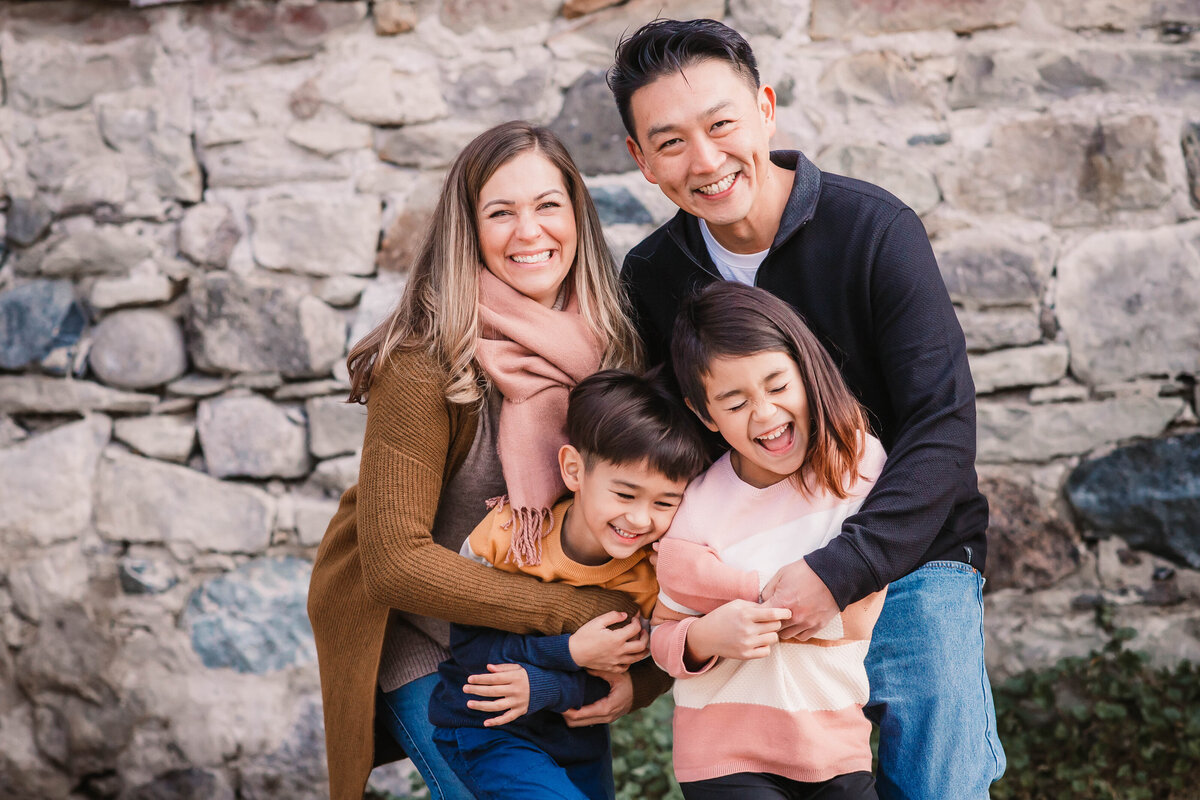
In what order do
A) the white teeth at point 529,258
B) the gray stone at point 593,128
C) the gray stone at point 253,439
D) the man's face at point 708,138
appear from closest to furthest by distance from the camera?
the man's face at point 708,138 < the white teeth at point 529,258 < the gray stone at point 593,128 < the gray stone at point 253,439

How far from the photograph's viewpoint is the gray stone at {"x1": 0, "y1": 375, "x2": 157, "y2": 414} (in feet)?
10.3

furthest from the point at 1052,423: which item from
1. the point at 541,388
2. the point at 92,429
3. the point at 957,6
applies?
the point at 92,429

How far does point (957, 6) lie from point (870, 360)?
1.60 metres

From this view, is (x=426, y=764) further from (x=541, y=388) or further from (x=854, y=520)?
(x=854, y=520)

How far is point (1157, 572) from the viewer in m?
2.94

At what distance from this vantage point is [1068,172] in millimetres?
2912

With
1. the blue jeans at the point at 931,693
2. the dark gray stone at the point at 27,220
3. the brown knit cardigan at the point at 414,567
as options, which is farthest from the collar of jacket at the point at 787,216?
the dark gray stone at the point at 27,220

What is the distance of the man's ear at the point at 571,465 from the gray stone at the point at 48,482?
1998 millimetres

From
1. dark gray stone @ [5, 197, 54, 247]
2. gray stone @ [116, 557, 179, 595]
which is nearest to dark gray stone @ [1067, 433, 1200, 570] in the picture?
gray stone @ [116, 557, 179, 595]

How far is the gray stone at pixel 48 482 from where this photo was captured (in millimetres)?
3160

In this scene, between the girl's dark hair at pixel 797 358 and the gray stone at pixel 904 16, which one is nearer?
the girl's dark hair at pixel 797 358

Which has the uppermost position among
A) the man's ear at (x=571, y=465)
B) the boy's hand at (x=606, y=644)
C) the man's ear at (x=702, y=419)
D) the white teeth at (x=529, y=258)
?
the white teeth at (x=529, y=258)

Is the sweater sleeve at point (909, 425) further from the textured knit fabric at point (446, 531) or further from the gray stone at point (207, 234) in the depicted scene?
the gray stone at point (207, 234)

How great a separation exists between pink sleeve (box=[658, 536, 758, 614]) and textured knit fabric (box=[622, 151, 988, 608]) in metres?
0.13
